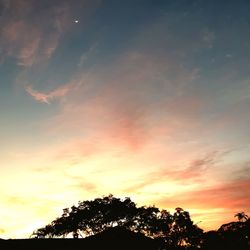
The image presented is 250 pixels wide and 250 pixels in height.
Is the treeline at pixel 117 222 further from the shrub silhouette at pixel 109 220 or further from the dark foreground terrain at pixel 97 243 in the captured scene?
the dark foreground terrain at pixel 97 243

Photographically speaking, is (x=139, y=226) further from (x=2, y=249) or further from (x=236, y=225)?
(x=2, y=249)

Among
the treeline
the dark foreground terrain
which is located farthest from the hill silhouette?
the dark foreground terrain

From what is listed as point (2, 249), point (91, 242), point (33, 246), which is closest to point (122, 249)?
point (91, 242)

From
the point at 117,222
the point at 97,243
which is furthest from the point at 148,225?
the point at 97,243

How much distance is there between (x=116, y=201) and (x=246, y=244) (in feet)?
69.0

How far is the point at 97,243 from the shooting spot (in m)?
33.1

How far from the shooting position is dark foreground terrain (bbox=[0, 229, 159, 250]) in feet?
99.8

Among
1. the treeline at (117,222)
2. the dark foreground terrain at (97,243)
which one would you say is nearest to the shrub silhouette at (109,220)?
the treeline at (117,222)

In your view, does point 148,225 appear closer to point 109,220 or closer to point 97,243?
point 109,220

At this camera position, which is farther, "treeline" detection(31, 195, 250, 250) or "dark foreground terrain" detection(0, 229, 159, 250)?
"treeline" detection(31, 195, 250, 250)

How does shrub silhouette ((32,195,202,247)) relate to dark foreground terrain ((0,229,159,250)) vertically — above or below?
above

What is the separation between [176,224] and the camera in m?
57.6

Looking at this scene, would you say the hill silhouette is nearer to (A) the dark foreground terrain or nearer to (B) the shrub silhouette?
(B) the shrub silhouette

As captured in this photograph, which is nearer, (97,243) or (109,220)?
(97,243)
